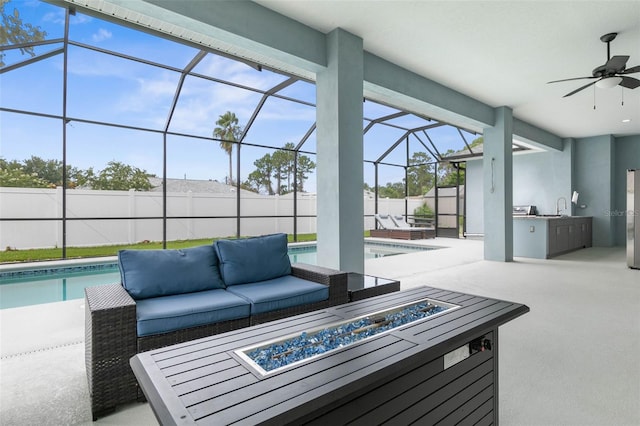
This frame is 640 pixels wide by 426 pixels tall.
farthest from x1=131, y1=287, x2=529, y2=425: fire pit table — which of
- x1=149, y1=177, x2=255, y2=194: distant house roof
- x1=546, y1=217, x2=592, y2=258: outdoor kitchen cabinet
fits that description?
x1=149, y1=177, x2=255, y2=194: distant house roof

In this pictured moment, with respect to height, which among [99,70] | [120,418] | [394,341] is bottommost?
[120,418]

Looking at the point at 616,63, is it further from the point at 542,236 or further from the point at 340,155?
the point at 542,236

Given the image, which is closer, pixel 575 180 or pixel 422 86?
pixel 422 86

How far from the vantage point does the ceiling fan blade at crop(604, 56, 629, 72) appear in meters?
3.60

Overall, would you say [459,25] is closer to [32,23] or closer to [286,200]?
[32,23]

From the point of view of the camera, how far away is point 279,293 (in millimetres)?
2488

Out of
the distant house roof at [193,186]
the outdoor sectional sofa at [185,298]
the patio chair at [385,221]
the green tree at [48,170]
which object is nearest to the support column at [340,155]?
the outdoor sectional sofa at [185,298]

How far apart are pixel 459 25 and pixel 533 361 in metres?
3.25

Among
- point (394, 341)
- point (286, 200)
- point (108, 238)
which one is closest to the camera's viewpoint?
point (394, 341)

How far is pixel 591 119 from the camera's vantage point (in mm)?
7422

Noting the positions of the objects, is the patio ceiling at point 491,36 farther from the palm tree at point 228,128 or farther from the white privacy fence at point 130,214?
the palm tree at point 228,128

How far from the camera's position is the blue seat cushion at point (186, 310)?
1.94 m

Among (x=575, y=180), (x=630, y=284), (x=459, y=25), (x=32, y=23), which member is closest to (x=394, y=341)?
(x=459, y=25)

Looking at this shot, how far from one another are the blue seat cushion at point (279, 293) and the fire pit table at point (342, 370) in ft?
2.31
